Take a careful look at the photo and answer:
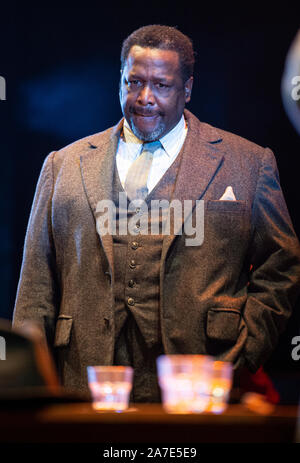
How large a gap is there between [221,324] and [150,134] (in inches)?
26.1

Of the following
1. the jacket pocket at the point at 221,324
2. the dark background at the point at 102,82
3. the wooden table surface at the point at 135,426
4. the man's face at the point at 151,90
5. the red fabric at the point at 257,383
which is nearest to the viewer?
the wooden table surface at the point at 135,426

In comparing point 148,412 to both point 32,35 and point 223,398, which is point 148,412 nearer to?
point 223,398

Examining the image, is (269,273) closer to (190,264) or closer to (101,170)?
(190,264)

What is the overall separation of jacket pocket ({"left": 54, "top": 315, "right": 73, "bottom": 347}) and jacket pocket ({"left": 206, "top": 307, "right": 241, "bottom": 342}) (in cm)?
44

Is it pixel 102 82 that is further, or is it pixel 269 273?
pixel 102 82

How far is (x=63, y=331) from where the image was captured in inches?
86.4

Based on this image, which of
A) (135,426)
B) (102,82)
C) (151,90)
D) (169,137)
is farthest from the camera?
(102,82)

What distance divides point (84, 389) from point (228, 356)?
18.2 inches

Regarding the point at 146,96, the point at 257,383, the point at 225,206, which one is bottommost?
the point at 257,383

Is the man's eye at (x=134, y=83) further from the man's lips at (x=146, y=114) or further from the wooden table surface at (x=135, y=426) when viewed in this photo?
the wooden table surface at (x=135, y=426)

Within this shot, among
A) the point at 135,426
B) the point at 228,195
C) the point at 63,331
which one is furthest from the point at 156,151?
the point at 135,426

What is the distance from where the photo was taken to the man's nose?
7.20 feet

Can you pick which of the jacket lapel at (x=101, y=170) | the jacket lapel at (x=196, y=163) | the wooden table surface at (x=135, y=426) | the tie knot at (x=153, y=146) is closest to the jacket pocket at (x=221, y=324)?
the jacket lapel at (x=196, y=163)

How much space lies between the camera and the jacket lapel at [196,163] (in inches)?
85.1
